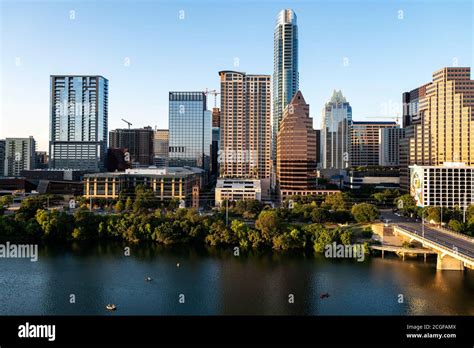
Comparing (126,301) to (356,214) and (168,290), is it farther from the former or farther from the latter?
(356,214)

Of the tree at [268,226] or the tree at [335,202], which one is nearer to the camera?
the tree at [268,226]

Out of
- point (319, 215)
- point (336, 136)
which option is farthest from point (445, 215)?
point (336, 136)

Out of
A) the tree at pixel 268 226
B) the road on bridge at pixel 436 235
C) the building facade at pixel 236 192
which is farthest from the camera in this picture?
the building facade at pixel 236 192

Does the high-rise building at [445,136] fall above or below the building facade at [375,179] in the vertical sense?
above

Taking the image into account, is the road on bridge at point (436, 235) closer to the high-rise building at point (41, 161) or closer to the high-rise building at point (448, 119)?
the high-rise building at point (448, 119)

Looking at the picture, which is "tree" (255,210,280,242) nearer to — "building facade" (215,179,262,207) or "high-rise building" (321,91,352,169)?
"building facade" (215,179,262,207)

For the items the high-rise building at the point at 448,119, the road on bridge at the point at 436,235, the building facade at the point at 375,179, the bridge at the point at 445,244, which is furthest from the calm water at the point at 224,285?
the building facade at the point at 375,179
